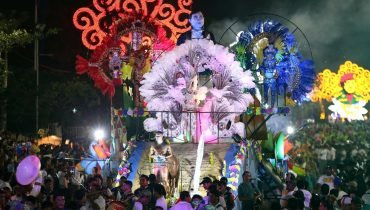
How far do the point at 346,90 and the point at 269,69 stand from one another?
85.8ft

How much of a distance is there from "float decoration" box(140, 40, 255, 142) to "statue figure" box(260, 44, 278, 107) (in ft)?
4.75

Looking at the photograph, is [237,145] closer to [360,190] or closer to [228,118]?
[228,118]

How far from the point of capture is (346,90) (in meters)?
47.3

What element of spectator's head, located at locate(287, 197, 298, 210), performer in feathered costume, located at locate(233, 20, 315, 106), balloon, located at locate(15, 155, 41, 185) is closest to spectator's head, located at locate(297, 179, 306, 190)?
spectator's head, located at locate(287, 197, 298, 210)

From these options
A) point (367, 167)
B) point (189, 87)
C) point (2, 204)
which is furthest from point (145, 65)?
point (2, 204)

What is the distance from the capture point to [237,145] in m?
20.2

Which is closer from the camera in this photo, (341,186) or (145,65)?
(341,186)

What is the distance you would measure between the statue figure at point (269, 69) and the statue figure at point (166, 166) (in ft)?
15.7

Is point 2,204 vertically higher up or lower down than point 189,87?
lower down

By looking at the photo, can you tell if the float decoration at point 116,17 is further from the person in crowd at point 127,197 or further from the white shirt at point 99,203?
the white shirt at point 99,203

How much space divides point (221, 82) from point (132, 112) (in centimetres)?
300

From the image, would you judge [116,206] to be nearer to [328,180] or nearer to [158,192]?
[158,192]

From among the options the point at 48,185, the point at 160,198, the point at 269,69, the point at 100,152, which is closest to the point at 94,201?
the point at 160,198

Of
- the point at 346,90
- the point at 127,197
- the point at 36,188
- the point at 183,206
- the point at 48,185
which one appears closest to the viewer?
the point at 183,206
